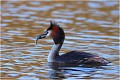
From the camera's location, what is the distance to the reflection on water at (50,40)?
47.1 ft

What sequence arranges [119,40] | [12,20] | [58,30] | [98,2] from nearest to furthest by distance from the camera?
[58,30] < [119,40] < [12,20] < [98,2]

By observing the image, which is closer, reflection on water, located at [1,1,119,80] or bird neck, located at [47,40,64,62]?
reflection on water, located at [1,1,119,80]

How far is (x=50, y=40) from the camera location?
1919 cm

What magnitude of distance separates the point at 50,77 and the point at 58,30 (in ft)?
8.94

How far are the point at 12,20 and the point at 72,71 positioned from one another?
883 centimetres

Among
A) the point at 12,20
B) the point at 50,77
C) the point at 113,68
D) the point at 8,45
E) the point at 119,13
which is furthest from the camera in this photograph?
the point at 119,13

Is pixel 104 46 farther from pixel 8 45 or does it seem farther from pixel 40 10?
pixel 40 10

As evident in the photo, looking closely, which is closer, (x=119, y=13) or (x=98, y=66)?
(x=98, y=66)

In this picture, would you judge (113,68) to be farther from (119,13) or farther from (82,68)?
(119,13)

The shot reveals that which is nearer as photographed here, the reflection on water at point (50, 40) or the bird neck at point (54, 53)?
the reflection on water at point (50, 40)

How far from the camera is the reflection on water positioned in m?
14.4

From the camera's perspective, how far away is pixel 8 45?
17750 millimetres

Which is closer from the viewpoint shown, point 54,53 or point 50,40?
point 54,53

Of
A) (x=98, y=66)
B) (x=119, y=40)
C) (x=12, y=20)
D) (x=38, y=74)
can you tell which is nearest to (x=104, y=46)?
(x=119, y=40)
